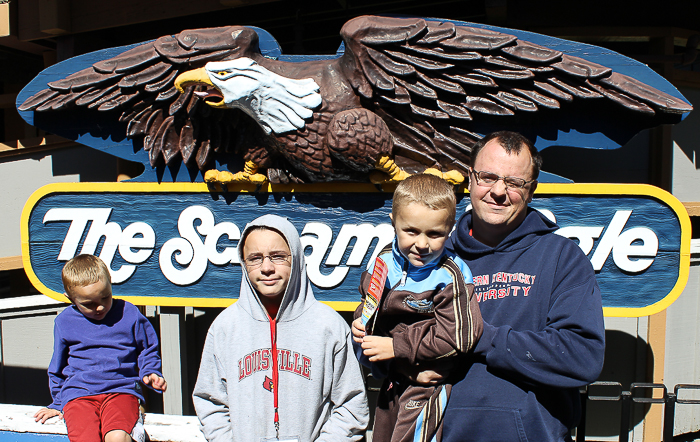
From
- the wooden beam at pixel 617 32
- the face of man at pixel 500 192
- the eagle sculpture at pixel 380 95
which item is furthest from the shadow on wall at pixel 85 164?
the wooden beam at pixel 617 32

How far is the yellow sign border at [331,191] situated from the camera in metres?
2.13

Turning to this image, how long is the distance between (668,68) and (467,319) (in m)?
2.26

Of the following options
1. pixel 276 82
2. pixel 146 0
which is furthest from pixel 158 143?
pixel 146 0

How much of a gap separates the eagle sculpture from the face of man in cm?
80

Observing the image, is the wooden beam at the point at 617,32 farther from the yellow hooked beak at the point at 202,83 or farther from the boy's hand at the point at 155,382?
the boy's hand at the point at 155,382

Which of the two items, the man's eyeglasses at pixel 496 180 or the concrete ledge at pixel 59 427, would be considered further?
the concrete ledge at pixel 59 427

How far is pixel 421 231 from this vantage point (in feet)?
4.14

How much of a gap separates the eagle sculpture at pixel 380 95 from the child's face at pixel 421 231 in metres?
0.83

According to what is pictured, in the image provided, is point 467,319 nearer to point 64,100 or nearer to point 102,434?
point 102,434

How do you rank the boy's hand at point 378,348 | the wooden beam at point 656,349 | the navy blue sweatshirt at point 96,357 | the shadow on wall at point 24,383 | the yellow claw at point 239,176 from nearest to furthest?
1. the boy's hand at point 378,348
2. the navy blue sweatshirt at point 96,357
3. the yellow claw at point 239,176
4. the wooden beam at point 656,349
5. the shadow on wall at point 24,383

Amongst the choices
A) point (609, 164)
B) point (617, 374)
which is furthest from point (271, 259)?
point (617, 374)

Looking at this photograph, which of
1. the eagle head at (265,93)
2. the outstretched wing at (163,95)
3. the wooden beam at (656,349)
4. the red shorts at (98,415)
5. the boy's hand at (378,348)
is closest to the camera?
the boy's hand at (378,348)

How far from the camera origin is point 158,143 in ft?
8.14

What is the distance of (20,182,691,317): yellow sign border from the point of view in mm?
2135
